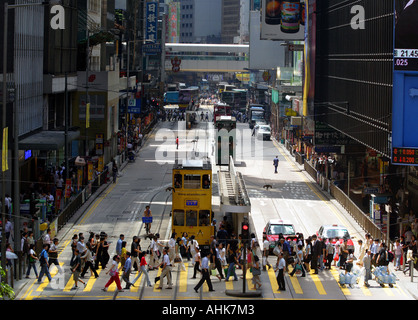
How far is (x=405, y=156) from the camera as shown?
35.1 metres

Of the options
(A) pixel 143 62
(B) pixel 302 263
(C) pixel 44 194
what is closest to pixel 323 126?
(C) pixel 44 194

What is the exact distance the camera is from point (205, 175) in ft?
101

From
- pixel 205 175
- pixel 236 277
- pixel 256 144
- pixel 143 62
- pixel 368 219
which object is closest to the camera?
pixel 236 277

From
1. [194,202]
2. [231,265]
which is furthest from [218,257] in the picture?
[194,202]

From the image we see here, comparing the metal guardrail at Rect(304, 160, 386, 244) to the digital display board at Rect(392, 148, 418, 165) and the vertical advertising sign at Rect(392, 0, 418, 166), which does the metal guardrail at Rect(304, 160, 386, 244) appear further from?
the vertical advertising sign at Rect(392, 0, 418, 166)

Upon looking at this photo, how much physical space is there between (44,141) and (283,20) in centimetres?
4325

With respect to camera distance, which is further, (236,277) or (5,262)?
(236,277)

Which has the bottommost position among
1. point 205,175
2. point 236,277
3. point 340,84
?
point 236,277

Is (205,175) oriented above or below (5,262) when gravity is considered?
above

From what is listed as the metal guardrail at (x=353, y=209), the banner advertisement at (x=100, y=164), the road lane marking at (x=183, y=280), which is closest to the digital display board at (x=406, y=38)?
the metal guardrail at (x=353, y=209)

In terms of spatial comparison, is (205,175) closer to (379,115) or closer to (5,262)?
(5,262)

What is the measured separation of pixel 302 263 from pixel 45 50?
25.3m

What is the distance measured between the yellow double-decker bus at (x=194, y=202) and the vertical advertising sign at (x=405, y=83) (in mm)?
9463

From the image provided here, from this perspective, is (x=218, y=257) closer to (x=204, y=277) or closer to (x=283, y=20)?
(x=204, y=277)
